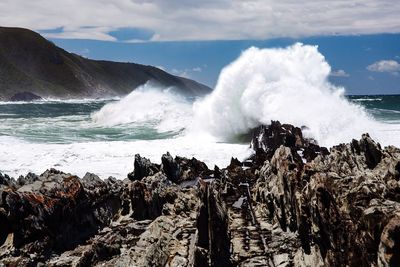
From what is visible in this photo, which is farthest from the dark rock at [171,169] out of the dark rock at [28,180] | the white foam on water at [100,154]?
the dark rock at [28,180]

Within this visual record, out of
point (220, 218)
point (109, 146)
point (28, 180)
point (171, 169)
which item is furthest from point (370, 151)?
point (109, 146)

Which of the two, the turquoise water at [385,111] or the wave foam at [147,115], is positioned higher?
the turquoise water at [385,111]

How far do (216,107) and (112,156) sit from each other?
19.2 metres

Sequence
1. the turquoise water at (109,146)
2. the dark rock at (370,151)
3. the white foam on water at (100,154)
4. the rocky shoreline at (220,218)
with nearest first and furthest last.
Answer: the rocky shoreline at (220,218), the dark rock at (370,151), the white foam on water at (100,154), the turquoise water at (109,146)

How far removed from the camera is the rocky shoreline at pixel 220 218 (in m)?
9.73

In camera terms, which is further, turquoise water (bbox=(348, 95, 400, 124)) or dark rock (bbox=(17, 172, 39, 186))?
turquoise water (bbox=(348, 95, 400, 124))

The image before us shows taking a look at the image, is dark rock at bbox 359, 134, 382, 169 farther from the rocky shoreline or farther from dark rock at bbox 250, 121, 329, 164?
dark rock at bbox 250, 121, 329, 164

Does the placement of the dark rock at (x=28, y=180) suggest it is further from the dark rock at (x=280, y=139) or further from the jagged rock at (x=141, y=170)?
the dark rock at (x=280, y=139)

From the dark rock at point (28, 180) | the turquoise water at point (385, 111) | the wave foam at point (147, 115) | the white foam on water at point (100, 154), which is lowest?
the white foam on water at point (100, 154)

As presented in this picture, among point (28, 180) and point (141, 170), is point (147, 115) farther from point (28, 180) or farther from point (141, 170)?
point (28, 180)

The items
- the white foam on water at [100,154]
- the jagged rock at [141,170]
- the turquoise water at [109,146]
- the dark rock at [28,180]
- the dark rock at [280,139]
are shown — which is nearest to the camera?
the dark rock at [28,180]

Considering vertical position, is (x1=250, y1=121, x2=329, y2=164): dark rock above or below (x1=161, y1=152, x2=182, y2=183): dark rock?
above

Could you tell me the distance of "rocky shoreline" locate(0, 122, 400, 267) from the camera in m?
9.73

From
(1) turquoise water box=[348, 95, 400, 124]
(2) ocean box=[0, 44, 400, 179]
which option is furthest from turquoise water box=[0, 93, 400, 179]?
(1) turquoise water box=[348, 95, 400, 124]
